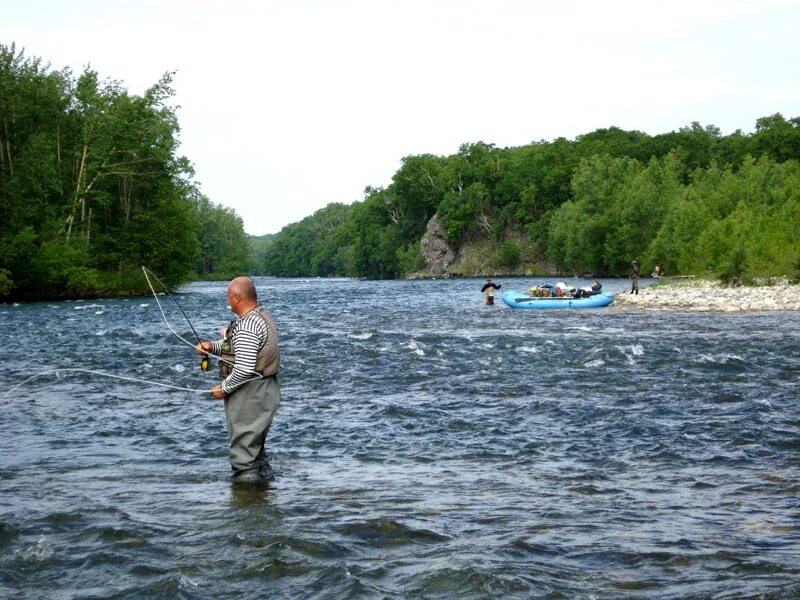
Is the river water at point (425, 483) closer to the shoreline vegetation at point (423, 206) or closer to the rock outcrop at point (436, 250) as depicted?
the shoreline vegetation at point (423, 206)

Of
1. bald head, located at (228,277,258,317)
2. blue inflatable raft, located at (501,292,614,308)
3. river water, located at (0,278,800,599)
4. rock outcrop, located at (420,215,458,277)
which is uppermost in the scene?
rock outcrop, located at (420,215,458,277)

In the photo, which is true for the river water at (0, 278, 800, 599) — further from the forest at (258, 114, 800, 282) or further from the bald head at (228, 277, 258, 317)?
the forest at (258, 114, 800, 282)

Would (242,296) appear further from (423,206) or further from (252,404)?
(423,206)

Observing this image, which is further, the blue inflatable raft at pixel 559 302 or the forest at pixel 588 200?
the forest at pixel 588 200

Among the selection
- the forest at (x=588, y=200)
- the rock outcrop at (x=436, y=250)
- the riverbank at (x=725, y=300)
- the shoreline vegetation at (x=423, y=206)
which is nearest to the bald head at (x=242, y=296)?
the riverbank at (x=725, y=300)

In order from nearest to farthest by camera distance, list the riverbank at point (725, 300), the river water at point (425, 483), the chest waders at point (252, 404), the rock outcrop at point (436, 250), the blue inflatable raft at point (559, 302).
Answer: the river water at point (425, 483), the chest waders at point (252, 404), the riverbank at point (725, 300), the blue inflatable raft at point (559, 302), the rock outcrop at point (436, 250)

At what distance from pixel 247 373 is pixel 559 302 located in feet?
102

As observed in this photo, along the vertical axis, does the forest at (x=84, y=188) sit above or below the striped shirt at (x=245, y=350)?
above

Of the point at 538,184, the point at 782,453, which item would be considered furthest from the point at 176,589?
the point at 538,184

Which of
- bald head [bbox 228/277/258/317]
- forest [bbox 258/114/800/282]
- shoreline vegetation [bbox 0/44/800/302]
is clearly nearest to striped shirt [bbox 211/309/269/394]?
bald head [bbox 228/277/258/317]

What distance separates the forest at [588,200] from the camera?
79.7 meters

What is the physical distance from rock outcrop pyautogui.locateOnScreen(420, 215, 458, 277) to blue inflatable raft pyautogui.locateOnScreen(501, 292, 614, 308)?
3519 inches

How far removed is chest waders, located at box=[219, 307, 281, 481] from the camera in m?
8.21

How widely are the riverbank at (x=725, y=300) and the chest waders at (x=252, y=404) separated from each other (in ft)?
90.7
